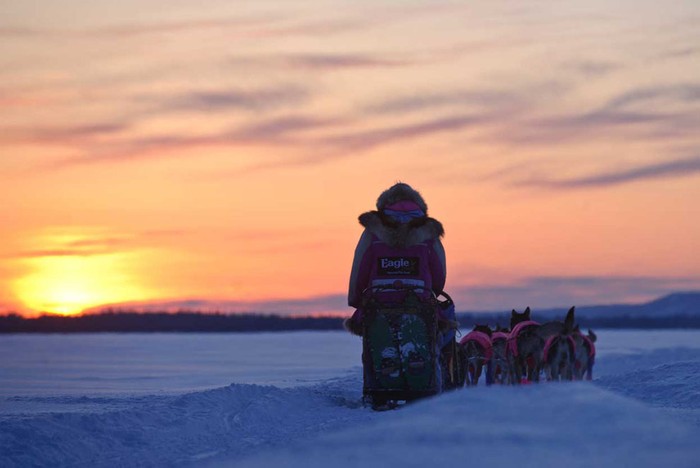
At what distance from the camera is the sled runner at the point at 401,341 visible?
11.0 m

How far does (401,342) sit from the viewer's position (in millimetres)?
11086

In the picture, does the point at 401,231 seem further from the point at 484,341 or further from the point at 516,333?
the point at 484,341

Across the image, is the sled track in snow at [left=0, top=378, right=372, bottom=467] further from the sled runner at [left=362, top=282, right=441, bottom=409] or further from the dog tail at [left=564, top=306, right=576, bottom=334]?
the dog tail at [left=564, top=306, right=576, bottom=334]

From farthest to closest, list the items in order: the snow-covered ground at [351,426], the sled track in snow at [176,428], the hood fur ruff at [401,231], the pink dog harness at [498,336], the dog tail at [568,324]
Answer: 1. the pink dog harness at [498,336]
2. the dog tail at [568,324]
3. the hood fur ruff at [401,231]
4. the sled track in snow at [176,428]
5. the snow-covered ground at [351,426]

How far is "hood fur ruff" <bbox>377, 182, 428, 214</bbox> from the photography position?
11.2 meters

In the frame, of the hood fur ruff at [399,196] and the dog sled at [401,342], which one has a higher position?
the hood fur ruff at [399,196]

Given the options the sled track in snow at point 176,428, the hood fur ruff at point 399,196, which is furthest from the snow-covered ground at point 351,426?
the hood fur ruff at point 399,196

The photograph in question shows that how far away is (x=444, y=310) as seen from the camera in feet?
37.7

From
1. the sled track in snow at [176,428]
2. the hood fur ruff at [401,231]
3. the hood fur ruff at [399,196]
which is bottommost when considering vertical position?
the sled track in snow at [176,428]

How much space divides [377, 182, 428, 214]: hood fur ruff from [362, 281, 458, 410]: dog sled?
850 mm

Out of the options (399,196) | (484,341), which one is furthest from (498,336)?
(399,196)

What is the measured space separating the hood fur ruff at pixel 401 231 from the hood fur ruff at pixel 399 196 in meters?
0.20

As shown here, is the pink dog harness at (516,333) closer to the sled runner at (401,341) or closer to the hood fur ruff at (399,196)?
the sled runner at (401,341)

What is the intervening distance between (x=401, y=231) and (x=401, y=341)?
44.8 inches
